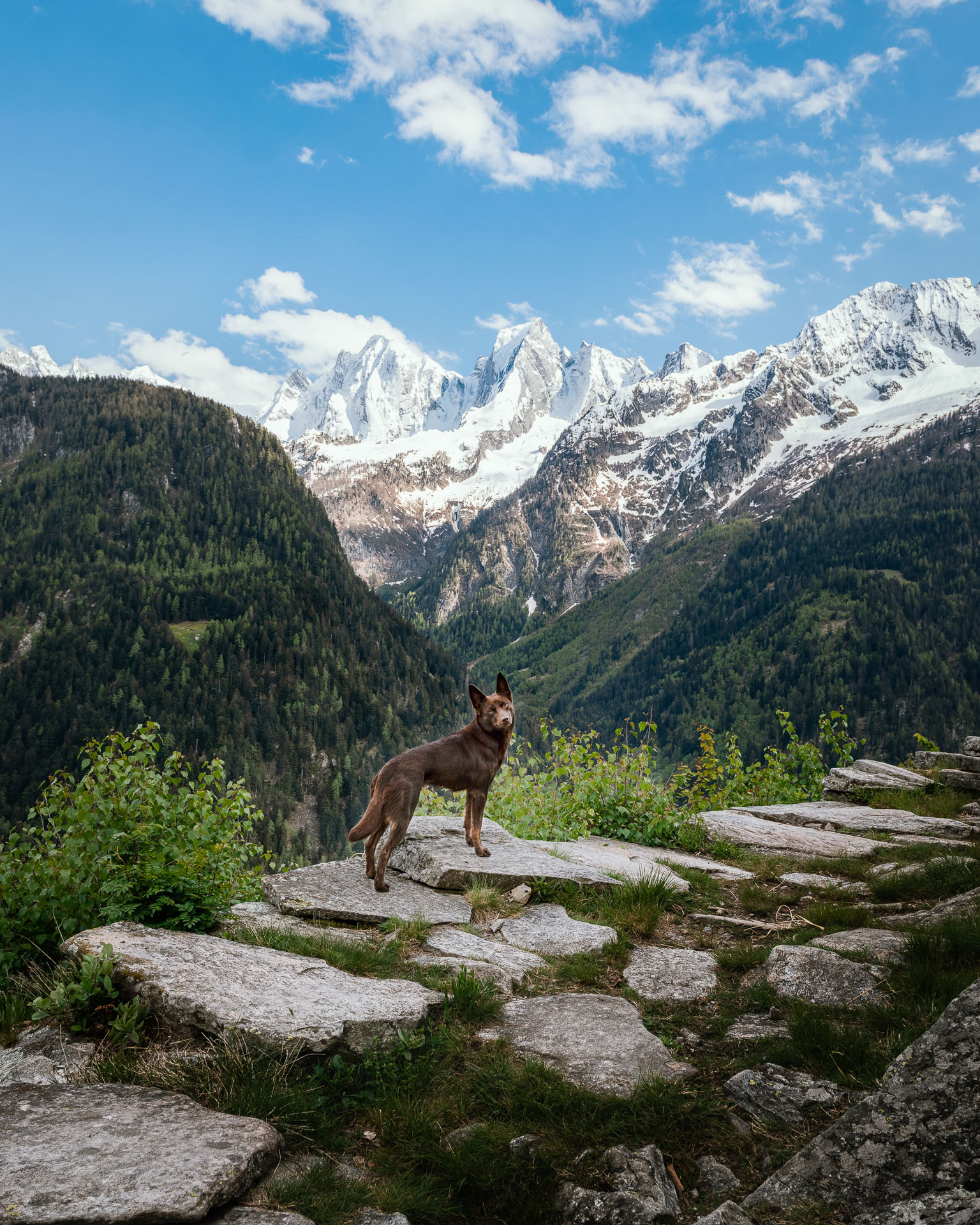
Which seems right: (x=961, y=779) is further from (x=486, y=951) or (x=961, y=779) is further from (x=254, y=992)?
(x=254, y=992)

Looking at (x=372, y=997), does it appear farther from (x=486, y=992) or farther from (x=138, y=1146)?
(x=138, y=1146)

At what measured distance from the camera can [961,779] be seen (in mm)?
14797

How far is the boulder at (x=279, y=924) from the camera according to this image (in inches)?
264

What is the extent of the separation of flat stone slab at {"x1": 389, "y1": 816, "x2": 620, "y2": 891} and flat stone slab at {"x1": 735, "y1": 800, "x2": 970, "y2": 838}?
227 inches

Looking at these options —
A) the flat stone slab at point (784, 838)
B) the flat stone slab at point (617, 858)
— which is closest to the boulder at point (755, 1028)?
the flat stone slab at point (617, 858)

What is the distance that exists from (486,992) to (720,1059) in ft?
6.26

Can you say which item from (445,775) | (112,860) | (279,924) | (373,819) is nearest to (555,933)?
(445,775)

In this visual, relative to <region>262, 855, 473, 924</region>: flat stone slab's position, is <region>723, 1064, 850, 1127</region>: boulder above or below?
above

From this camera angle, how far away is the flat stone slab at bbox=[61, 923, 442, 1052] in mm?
4688

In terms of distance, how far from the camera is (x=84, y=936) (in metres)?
5.23

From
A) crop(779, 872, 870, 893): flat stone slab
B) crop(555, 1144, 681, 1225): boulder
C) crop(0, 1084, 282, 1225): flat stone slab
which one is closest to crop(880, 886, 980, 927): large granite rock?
crop(779, 872, 870, 893): flat stone slab

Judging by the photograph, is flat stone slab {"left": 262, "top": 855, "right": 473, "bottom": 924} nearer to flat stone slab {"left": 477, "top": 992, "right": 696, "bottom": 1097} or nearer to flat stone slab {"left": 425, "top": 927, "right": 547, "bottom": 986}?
flat stone slab {"left": 425, "top": 927, "right": 547, "bottom": 986}

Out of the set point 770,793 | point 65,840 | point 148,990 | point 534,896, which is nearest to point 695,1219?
point 148,990

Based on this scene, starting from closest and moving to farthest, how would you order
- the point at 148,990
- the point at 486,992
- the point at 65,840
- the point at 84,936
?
the point at 148,990
the point at 84,936
the point at 486,992
the point at 65,840
